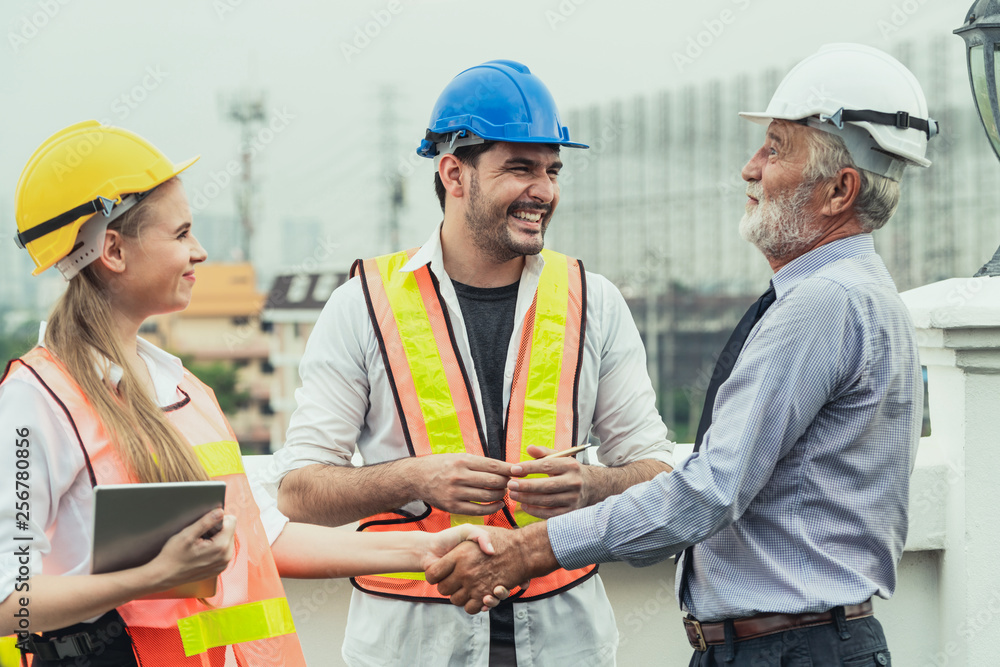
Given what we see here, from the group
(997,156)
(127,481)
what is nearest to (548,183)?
(127,481)

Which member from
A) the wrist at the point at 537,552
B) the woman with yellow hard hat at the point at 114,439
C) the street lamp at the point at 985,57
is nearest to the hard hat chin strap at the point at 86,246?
the woman with yellow hard hat at the point at 114,439

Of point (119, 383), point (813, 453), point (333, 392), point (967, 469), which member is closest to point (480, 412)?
point (333, 392)

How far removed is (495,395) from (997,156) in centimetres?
229

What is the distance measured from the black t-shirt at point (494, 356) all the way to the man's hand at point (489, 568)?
0.12 metres

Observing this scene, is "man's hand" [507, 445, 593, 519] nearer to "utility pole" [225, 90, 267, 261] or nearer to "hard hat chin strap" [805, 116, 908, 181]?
"hard hat chin strap" [805, 116, 908, 181]

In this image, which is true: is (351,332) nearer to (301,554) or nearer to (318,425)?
(318,425)

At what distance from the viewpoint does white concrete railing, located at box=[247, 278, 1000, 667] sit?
121 inches

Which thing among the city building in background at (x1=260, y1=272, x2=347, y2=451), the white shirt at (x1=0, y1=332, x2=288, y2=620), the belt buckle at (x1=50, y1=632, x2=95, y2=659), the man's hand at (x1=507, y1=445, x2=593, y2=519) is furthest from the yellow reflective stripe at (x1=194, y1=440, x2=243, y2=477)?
the city building in background at (x1=260, y1=272, x2=347, y2=451)

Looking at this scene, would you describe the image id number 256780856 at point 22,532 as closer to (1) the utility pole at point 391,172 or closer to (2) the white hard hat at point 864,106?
(2) the white hard hat at point 864,106

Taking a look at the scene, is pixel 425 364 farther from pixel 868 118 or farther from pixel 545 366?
pixel 868 118

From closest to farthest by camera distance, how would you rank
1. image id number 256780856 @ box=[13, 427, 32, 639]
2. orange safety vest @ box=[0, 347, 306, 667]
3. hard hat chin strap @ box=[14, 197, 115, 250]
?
image id number 256780856 @ box=[13, 427, 32, 639], orange safety vest @ box=[0, 347, 306, 667], hard hat chin strap @ box=[14, 197, 115, 250]

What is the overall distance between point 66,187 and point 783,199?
1.62 metres

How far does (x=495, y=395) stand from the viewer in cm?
256

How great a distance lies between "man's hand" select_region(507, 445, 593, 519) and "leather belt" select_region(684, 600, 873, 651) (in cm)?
45
